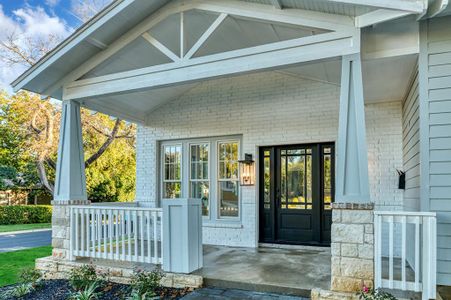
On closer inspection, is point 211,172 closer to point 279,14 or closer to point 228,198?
point 228,198

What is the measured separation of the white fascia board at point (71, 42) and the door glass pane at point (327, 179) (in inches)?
165

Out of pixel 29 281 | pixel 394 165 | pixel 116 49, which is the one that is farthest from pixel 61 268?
pixel 394 165

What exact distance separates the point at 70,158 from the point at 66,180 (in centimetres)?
36

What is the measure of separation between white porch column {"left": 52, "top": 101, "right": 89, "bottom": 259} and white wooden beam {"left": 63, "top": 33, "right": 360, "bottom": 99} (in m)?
0.42

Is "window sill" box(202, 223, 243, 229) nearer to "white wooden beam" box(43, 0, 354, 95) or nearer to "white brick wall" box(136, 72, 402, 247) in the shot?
"white brick wall" box(136, 72, 402, 247)

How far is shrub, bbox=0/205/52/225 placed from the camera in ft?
49.4

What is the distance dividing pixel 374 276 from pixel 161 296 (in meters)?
2.50

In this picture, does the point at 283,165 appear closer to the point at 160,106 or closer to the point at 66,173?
the point at 160,106

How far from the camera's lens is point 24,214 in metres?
15.6

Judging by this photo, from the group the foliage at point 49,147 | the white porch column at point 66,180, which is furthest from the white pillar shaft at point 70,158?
the foliage at point 49,147

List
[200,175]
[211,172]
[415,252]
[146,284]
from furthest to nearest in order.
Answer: [200,175], [211,172], [146,284], [415,252]

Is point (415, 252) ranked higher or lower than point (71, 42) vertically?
lower

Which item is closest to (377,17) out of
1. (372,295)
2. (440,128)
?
(440,128)

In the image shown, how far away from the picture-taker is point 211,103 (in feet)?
23.7
